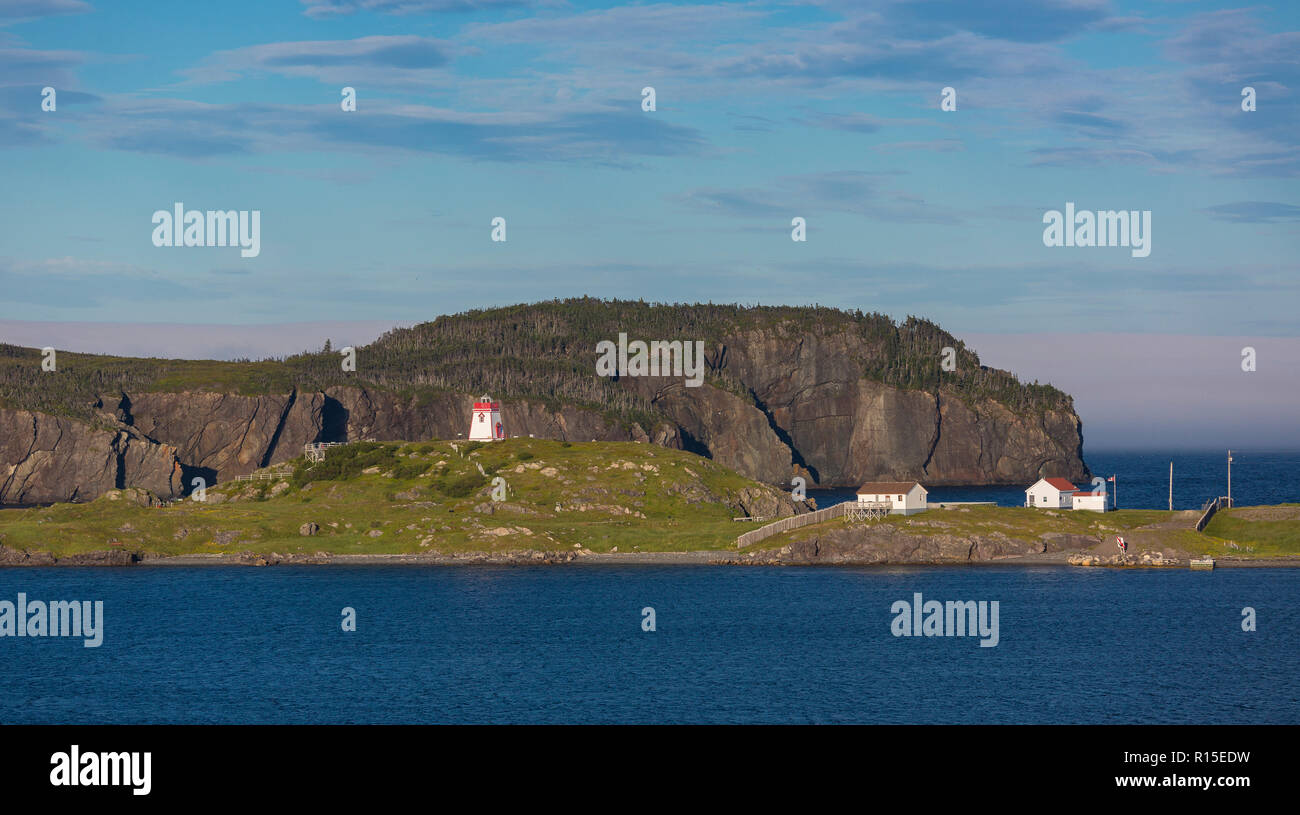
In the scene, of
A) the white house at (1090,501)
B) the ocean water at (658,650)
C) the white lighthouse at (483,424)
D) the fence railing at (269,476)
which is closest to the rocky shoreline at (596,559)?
the ocean water at (658,650)

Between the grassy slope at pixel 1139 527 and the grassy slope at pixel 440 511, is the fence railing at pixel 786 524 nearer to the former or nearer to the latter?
the grassy slope at pixel 1139 527

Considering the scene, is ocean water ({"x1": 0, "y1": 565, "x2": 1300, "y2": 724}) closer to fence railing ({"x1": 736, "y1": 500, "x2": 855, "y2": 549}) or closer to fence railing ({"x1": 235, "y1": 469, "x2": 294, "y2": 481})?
fence railing ({"x1": 736, "y1": 500, "x2": 855, "y2": 549})

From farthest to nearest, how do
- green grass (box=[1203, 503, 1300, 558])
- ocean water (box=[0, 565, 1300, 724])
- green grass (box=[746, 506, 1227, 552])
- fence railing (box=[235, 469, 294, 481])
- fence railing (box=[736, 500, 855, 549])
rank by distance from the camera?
fence railing (box=[235, 469, 294, 481]) → fence railing (box=[736, 500, 855, 549]) → green grass (box=[746, 506, 1227, 552]) → green grass (box=[1203, 503, 1300, 558]) → ocean water (box=[0, 565, 1300, 724])

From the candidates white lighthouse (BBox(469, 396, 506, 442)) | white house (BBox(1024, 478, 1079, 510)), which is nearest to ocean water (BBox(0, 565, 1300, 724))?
white house (BBox(1024, 478, 1079, 510))
